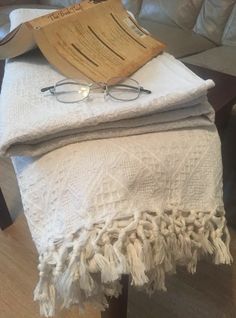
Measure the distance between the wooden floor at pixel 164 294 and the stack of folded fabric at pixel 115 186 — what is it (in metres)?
0.42

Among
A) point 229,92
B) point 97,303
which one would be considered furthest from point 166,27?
point 97,303

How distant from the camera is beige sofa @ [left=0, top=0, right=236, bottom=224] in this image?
1.48 meters

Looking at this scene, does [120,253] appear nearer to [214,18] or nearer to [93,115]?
[93,115]

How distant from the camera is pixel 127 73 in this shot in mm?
685

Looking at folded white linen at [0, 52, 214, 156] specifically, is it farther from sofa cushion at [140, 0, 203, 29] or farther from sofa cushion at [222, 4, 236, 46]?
sofa cushion at [140, 0, 203, 29]

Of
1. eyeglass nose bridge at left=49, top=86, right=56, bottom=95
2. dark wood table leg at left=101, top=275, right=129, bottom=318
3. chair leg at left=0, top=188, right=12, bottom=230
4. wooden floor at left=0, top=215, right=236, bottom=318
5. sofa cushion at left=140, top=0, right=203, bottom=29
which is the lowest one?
wooden floor at left=0, top=215, right=236, bottom=318

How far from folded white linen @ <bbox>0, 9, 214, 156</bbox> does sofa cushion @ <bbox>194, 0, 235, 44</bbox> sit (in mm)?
1268

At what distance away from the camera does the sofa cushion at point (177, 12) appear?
1.83 meters

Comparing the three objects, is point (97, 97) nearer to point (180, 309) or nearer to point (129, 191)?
point (129, 191)

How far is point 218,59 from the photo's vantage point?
146cm

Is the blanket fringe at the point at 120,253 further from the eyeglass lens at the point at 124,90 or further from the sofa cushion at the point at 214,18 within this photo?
the sofa cushion at the point at 214,18

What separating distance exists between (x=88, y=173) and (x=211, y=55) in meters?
1.23

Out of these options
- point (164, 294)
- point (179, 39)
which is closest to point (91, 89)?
point (164, 294)

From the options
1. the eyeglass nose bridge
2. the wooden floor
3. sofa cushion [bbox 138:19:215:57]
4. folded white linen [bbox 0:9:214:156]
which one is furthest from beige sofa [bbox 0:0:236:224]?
the eyeglass nose bridge
